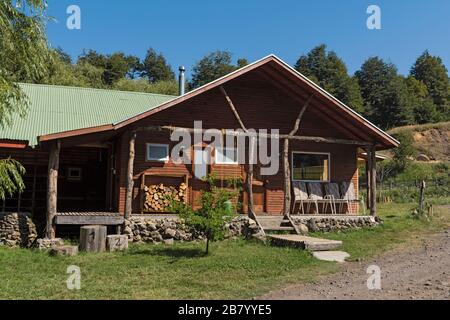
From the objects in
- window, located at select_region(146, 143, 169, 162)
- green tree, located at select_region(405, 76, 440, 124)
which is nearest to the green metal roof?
window, located at select_region(146, 143, 169, 162)

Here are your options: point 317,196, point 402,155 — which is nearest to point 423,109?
point 402,155

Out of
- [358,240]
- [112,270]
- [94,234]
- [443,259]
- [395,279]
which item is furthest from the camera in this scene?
[358,240]

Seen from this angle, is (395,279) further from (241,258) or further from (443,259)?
(241,258)

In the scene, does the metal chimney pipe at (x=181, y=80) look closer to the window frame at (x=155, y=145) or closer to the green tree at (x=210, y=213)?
the window frame at (x=155, y=145)

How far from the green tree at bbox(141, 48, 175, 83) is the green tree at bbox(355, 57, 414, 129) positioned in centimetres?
3459

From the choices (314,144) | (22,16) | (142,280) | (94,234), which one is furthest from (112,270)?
(314,144)

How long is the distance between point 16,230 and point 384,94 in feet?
229

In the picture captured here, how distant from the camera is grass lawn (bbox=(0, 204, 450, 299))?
8180 millimetres

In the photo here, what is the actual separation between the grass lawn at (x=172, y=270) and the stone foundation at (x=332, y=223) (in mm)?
1814

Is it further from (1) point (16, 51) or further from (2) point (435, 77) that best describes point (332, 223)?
(2) point (435, 77)

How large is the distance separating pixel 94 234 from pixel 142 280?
3.71m

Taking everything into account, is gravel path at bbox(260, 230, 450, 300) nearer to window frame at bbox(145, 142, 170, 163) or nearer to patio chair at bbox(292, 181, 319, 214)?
patio chair at bbox(292, 181, 319, 214)
